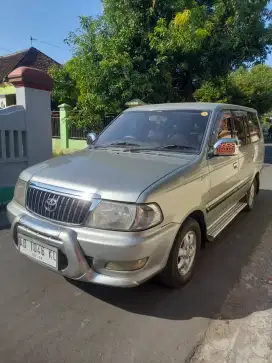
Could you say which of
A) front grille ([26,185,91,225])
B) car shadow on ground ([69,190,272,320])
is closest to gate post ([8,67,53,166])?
front grille ([26,185,91,225])

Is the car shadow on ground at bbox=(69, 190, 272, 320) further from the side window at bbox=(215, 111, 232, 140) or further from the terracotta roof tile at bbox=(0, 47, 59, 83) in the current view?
the terracotta roof tile at bbox=(0, 47, 59, 83)

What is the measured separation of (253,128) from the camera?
5492 mm

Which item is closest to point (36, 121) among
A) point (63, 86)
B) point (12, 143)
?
point (12, 143)

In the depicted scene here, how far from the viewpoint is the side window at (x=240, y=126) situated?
14.2 feet

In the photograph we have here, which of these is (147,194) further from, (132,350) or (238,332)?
(238,332)

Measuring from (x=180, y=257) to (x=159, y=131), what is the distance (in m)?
1.53

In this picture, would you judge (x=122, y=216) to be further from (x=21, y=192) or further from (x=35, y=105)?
(x=35, y=105)

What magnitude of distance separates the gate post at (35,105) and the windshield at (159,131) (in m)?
2.15

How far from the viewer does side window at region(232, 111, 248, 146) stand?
4.32 meters

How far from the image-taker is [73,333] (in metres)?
2.32

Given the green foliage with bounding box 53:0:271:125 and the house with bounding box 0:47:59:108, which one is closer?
the green foliage with bounding box 53:0:271:125

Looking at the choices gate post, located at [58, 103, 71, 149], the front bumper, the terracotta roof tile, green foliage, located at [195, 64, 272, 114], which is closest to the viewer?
the front bumper

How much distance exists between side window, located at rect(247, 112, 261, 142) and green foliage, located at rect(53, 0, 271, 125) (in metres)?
5.76

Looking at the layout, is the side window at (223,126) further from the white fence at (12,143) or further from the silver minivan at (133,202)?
the white fence at (12,143)
